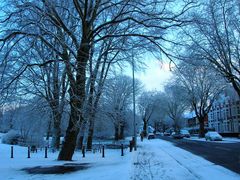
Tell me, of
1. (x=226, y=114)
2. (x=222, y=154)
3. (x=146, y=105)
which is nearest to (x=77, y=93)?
(x=222, y=154)

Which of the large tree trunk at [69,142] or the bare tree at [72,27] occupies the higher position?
the bare tree at [72,27]

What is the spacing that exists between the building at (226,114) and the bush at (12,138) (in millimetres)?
42392

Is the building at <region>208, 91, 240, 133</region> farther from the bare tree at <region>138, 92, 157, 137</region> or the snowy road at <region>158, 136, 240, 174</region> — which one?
the snowy road at <region>158, 136, 240, 174</region>

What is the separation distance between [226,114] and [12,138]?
58.0 metres

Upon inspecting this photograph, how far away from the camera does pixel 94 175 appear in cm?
1195

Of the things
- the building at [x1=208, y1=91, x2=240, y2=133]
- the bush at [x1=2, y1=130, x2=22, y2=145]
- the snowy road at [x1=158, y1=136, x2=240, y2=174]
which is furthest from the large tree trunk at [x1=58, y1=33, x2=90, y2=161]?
the building at [x1=208, y1=91, x2=240, y2=133]

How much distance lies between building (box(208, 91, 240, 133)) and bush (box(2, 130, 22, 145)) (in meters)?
42.4

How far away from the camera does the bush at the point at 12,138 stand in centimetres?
4256

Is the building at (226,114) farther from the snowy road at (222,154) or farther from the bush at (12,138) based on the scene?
the bush at (12,138)

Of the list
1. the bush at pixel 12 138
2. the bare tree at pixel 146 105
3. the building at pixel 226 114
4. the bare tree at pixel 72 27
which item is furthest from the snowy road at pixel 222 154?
the bare tree at pixel 146 105

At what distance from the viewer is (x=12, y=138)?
142ft

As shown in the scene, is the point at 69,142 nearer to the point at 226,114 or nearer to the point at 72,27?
the point at 72,27

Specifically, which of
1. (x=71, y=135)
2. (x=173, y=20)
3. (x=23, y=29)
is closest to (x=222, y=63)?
(x=173, y=20)

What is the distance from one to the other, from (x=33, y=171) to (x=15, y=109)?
9.80 m
